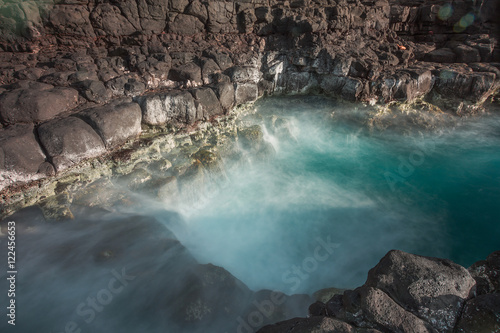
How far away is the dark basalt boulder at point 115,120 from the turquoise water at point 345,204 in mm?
2407

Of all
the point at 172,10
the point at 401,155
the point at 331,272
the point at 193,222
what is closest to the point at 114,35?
the point at 172,10

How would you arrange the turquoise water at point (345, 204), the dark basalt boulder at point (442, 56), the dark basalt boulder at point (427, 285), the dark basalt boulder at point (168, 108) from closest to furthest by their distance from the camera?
the dark basalt boulder at point (427, 285), the turquoise water at point (345, 204), the dark basalt boulder at point (168, 108), the dark basalt boulder at point (442, 56)

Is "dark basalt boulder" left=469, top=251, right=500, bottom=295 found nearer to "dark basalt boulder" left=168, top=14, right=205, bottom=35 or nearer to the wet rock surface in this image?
the wet rock surface

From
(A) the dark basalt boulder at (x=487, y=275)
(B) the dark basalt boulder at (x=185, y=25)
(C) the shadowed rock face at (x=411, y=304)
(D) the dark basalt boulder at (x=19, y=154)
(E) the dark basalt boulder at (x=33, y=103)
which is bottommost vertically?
(A) the dark basalt boulder at (x=487, y=275)

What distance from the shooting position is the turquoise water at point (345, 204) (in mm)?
5117

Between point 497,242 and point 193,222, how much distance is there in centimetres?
620

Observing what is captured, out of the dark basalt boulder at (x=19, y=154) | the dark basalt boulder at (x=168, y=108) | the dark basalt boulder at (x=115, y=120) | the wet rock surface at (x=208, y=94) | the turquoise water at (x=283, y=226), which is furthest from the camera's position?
the dark basalt boulder at (x=168, y=108)

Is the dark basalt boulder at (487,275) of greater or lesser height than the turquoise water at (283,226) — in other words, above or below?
above

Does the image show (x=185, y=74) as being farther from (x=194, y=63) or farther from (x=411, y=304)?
(x=411, y=304)

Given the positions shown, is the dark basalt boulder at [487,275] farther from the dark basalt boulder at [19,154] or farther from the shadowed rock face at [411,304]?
the dark basalt boulder at [19,154]

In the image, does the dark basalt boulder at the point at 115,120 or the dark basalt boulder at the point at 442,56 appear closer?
the dark basalt boulder at the point at 115,120

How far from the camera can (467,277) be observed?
3.02 m

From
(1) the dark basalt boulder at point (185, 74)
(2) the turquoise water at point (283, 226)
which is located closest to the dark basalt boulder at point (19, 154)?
(2) the turquoise water at point (283, 226)

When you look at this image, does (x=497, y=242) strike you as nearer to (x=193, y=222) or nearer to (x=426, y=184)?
(x=426, y=184)
